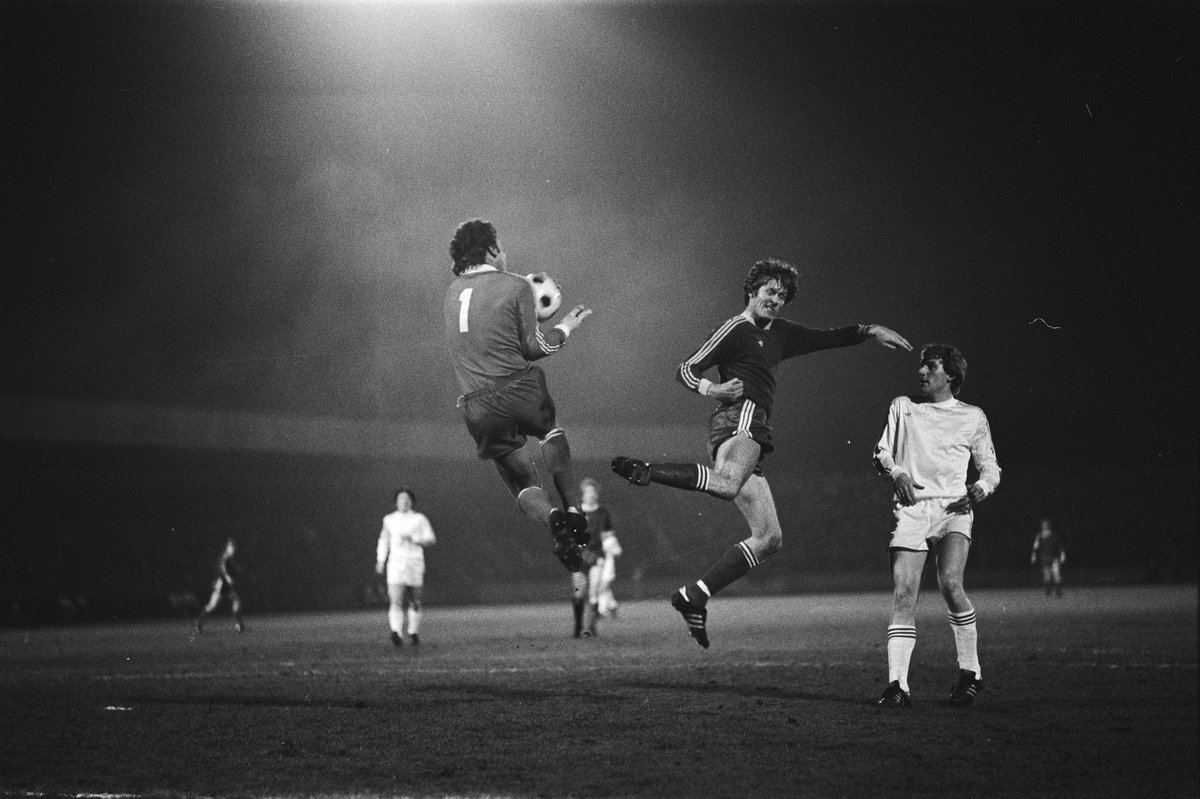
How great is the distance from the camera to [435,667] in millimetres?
13383

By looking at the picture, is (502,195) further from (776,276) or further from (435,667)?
(435,667)

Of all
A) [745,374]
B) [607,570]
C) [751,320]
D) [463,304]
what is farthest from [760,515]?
[607,570]

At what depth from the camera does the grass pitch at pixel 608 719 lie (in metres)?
6.46

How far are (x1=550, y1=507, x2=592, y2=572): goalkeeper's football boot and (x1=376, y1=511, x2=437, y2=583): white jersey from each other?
12.1 m

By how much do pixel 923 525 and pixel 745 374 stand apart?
2.55 metres

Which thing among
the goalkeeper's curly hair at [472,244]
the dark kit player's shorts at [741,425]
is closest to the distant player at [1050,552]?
the dark kit player's shorts at [741,425]

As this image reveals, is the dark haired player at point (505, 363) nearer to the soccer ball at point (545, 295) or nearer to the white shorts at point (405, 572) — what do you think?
the soccer ball at point (545, 295)

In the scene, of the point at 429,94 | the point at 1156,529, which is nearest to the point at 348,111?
the point at 429,94

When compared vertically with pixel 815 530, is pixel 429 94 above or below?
above

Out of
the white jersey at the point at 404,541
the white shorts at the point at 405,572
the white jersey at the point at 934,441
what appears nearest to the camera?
the white jersey at the point at 934,441

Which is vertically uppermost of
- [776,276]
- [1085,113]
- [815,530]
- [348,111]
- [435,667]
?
[348,111]

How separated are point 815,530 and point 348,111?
10144 mm

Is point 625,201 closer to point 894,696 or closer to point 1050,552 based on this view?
point 894,696

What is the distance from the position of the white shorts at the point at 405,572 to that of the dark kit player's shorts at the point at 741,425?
469 inches
